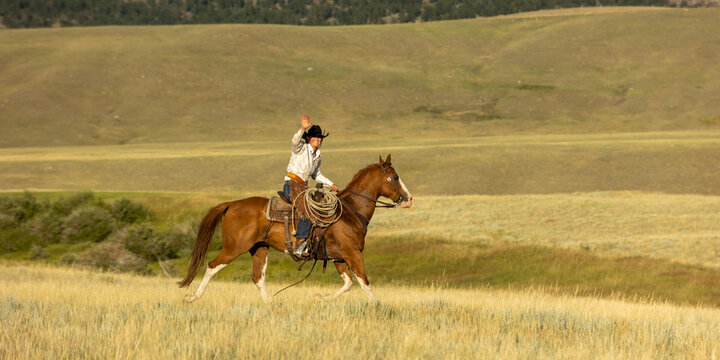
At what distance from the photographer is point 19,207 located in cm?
3781

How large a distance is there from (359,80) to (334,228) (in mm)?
107422

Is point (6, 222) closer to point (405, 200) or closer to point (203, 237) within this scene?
point (203, 237)

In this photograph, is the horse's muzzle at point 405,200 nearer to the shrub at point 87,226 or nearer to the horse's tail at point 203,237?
the horse's tail at point 203,237

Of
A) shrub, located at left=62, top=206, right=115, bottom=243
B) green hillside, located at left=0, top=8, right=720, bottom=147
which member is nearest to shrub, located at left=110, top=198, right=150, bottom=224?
shrub, located at left=62, top=206, right=115, bottom=243

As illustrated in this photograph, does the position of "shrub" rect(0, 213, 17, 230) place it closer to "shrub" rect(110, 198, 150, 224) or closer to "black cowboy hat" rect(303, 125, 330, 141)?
"shrub" rect(110, 198, 150, 224)

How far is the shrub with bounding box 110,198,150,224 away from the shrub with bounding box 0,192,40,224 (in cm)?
372

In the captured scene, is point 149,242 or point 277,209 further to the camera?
point 149,242

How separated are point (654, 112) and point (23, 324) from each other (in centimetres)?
10285

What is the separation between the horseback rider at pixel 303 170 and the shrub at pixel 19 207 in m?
27.6

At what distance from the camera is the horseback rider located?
1245cm

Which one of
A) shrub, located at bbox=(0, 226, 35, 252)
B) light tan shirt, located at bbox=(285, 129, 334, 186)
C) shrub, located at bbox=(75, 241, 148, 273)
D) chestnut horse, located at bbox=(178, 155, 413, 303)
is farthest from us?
shrub, located at bbox=(0, 226, 35, 252)

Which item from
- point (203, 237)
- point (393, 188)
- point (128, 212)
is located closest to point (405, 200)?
point (393, 188)

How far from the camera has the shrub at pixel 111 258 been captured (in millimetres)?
29484

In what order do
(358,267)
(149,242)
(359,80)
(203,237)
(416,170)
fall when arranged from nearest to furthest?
(358,267), (203,237), (149,242), (416,170), (359,80)
